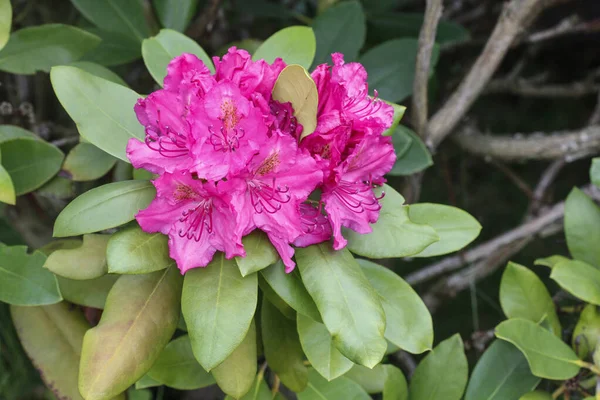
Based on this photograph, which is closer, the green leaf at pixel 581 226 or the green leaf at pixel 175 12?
the green leaf at pixel 581 226

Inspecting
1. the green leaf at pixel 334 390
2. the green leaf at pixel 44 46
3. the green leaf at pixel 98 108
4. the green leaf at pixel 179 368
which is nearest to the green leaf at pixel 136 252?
the green leaf at pixel 98 108


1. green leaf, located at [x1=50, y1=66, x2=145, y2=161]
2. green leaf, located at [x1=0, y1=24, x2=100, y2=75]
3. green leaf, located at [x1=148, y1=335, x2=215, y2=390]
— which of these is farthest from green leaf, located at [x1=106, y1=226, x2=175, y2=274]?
green leaf, located at [x1=0, y1=24, x2=100, y2=75]

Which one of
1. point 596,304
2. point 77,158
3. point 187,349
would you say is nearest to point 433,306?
point 596,304

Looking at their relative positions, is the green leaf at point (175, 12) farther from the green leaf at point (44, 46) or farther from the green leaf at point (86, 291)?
the green leaf at point (86, 291)

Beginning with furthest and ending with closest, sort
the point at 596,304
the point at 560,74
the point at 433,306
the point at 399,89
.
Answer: the point at 560,74 < the point at 433,306 < the point at 399,89 < the point at 596,304

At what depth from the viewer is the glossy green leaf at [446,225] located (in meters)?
1.04

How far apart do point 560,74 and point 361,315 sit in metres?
1.71

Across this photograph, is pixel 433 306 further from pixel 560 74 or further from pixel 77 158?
pixel 560 74

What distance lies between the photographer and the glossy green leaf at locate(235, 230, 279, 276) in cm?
85

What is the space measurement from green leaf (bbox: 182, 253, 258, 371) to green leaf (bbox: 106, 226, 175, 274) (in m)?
0.05

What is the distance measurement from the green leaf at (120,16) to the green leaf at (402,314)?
77 centimetres

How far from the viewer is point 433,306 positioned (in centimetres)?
155

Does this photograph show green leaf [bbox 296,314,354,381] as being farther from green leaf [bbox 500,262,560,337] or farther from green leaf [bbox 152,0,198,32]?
green leaf [bbox 152,0,198,32]

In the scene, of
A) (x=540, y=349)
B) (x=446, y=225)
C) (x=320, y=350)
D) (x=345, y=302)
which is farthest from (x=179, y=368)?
(x=540, y=349)
